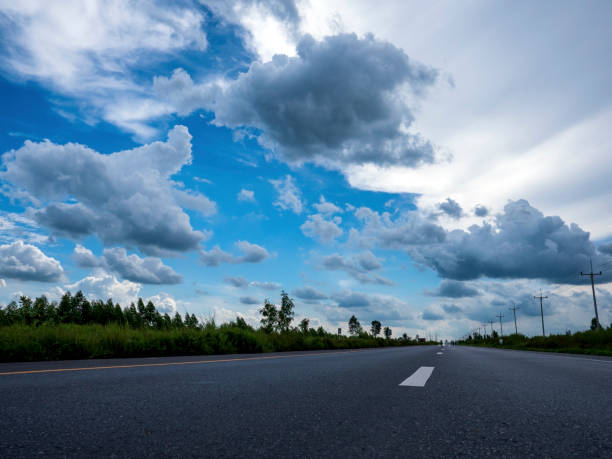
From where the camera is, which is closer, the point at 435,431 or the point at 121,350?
the point at 435,431

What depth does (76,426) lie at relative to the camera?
7.61 feet

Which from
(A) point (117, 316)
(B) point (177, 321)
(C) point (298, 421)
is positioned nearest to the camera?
(C) point (298, 421)

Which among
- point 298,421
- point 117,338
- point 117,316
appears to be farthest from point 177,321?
point 117,316

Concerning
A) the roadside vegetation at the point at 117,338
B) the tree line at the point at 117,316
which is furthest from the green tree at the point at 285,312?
the roadside vegetation at the point at 117,338

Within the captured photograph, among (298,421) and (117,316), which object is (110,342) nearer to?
(298,421)

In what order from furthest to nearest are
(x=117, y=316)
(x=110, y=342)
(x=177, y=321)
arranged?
(x=117, y=316)
(x=177, y=321)
(x=110, y=342)

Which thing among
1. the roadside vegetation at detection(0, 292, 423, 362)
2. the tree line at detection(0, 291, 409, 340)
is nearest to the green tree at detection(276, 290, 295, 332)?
the tree line at detection(0, 291, 409, 340)

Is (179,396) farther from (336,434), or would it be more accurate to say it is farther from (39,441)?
(336,434)

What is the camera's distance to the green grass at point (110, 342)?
9.73m

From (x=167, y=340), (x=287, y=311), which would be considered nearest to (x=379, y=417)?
(x=167, y=340)

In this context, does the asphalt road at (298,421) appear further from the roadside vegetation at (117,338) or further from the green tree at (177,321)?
the green tree at (177,321)

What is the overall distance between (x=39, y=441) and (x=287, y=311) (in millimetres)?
52720

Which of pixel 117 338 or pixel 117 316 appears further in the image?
pixel 117 316

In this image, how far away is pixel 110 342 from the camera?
11.7 meters
